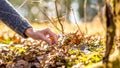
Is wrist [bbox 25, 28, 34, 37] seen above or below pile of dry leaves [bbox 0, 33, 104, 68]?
above

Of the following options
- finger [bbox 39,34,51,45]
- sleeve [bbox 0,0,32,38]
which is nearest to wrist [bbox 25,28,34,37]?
sleeve [bbox 0,0,32,38]

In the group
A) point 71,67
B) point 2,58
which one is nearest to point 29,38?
point 2,58

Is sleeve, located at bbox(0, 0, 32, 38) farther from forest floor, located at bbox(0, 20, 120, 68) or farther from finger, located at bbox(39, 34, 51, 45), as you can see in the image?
finger, located at bbox(39, 34, 51, 45)

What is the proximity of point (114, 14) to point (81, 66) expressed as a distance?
48cm

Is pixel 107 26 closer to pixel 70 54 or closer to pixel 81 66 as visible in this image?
pixel 81 66

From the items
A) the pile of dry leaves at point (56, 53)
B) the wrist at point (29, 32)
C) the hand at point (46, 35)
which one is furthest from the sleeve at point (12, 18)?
the hand at point (46, 35)

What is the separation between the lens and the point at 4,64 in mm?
2926

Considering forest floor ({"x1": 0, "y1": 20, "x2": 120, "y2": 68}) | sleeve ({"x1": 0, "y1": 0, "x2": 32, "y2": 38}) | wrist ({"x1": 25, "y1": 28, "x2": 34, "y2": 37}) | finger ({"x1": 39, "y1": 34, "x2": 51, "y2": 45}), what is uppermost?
sleeve ({"x1": 0, "y1": 0, "x2": 32, "y2": 38})

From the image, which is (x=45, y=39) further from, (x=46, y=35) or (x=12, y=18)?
(x=12, y=18)

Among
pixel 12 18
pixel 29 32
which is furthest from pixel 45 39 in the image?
pixel 12 18

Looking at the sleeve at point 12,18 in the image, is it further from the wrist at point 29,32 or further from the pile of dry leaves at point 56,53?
the pile of dry leaves at point 56,53

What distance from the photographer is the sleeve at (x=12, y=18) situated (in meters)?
3.53

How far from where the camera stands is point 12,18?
11.8 feet

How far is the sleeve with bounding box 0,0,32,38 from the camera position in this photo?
353 cm
